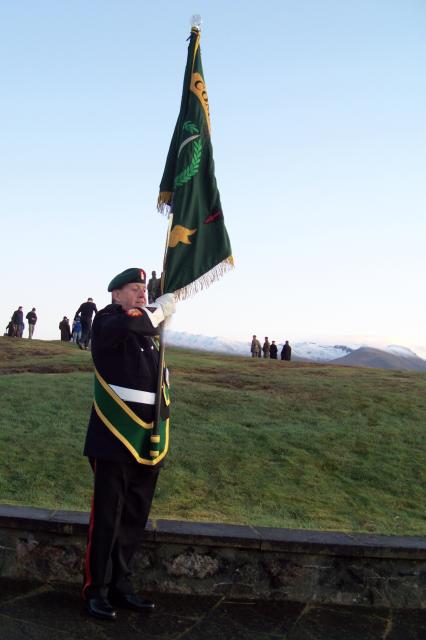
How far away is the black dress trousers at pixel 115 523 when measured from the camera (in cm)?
377

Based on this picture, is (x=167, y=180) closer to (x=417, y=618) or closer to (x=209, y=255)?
(x=209, y=255)

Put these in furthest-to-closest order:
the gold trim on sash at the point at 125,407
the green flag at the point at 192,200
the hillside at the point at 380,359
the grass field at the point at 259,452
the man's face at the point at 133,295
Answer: the hillside at the point at 380,359
the grass field at the point at 259,452
the green flag at the point at 192,200
the man's face at the point at 133,295
the gold trim on sash at the point at 125,407

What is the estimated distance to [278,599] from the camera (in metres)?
4.14

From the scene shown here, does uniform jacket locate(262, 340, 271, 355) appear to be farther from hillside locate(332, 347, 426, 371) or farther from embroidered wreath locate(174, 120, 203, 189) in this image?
hillside locate(332, 347, 426, 371)

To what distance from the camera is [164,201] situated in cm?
488

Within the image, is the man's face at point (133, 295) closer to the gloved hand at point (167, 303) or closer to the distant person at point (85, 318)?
the gloved hand at point (167, 303)

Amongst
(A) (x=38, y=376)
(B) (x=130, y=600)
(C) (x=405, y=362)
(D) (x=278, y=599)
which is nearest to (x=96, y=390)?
(B) (x=130, y=600)

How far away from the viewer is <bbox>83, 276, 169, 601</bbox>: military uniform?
149 inches

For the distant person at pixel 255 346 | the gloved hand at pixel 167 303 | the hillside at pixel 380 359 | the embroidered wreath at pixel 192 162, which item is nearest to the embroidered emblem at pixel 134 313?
the gloved hand at pixel 167 303

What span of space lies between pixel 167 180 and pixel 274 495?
3898mm

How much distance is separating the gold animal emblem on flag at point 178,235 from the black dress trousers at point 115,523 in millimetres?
1559

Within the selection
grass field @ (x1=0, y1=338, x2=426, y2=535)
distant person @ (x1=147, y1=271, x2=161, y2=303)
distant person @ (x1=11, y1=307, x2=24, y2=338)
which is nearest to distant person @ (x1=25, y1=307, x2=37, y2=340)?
distant person @ (x1=11, y1=307, x2=24, y2=338)

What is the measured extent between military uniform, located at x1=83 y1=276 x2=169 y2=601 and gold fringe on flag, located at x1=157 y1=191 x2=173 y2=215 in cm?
117

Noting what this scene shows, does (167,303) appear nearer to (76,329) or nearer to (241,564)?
(241,564)
